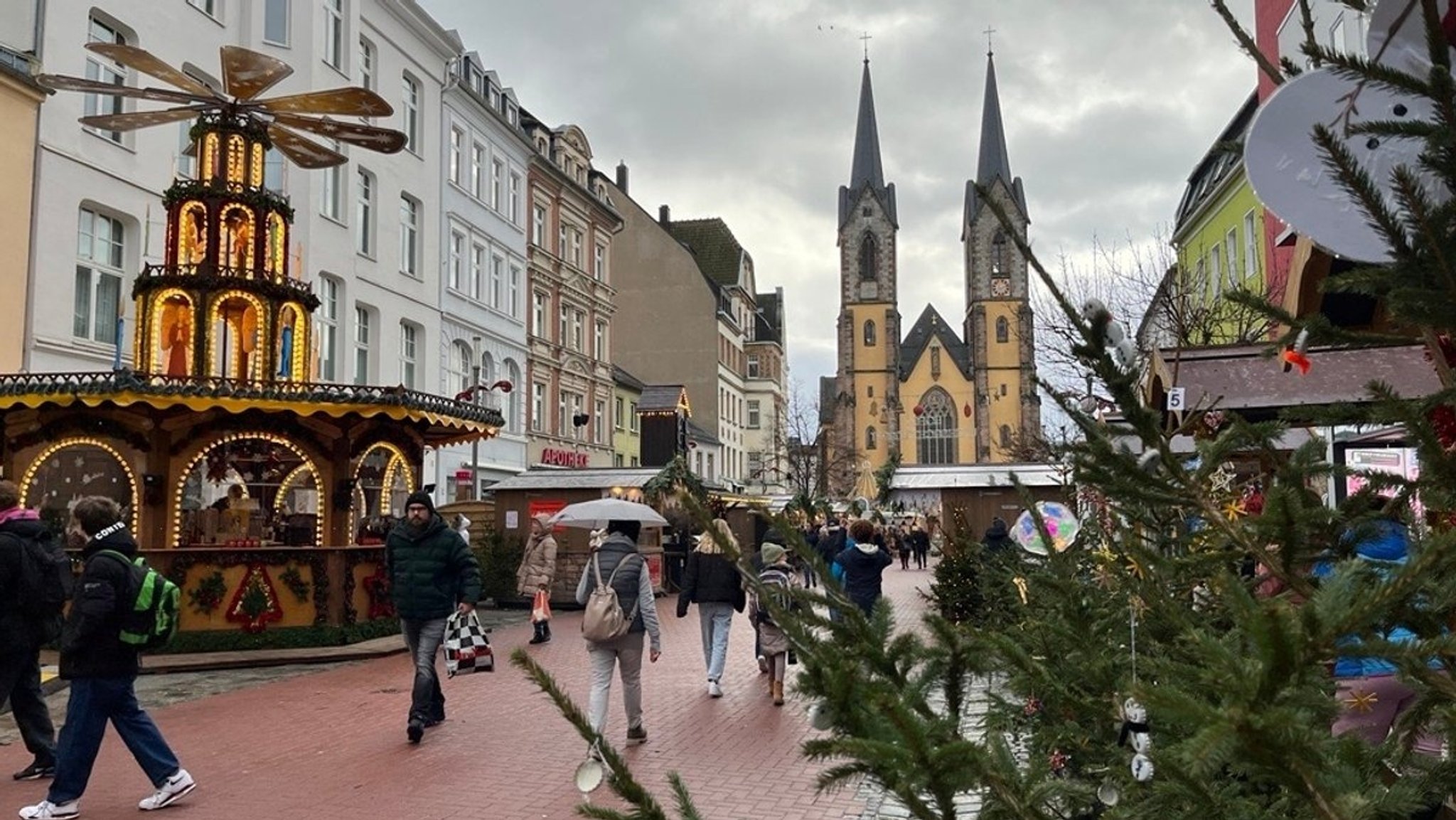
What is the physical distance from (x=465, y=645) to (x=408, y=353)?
2220 cm

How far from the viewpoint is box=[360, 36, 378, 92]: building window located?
2772cm

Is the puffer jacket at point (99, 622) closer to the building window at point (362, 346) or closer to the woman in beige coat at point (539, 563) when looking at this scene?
the woman in beige coat at point (539, 563)

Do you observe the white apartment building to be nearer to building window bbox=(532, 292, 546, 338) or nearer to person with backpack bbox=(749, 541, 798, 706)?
building window bbox=(532, 292, 546, 338)

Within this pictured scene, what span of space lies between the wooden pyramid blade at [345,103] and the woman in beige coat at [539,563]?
6.12 meters

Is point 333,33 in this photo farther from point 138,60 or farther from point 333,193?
point 138,60

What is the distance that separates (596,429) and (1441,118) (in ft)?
138

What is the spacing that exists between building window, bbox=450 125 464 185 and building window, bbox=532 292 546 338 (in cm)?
634

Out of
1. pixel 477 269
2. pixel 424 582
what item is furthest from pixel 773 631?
pixel 477 269

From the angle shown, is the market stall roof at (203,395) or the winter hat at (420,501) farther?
the market stall roof at (203,395)

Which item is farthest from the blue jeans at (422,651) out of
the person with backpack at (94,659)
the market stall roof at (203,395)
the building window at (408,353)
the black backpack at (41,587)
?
the building window at (408,353)

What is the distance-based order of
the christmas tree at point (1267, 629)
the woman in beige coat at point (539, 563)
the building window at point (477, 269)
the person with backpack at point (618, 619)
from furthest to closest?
the building window at point (477, 269) → the woman in beige coat at point (539, 563) → the person with backpack at point (618, 619) → the christmas tree at point (1267, 629)

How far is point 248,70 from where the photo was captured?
48.3 ft

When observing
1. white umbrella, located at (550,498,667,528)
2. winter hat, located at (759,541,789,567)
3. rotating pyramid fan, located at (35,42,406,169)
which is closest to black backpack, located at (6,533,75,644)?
white umbrella, located at (550,498,667,528)

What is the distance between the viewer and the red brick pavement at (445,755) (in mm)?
6895
